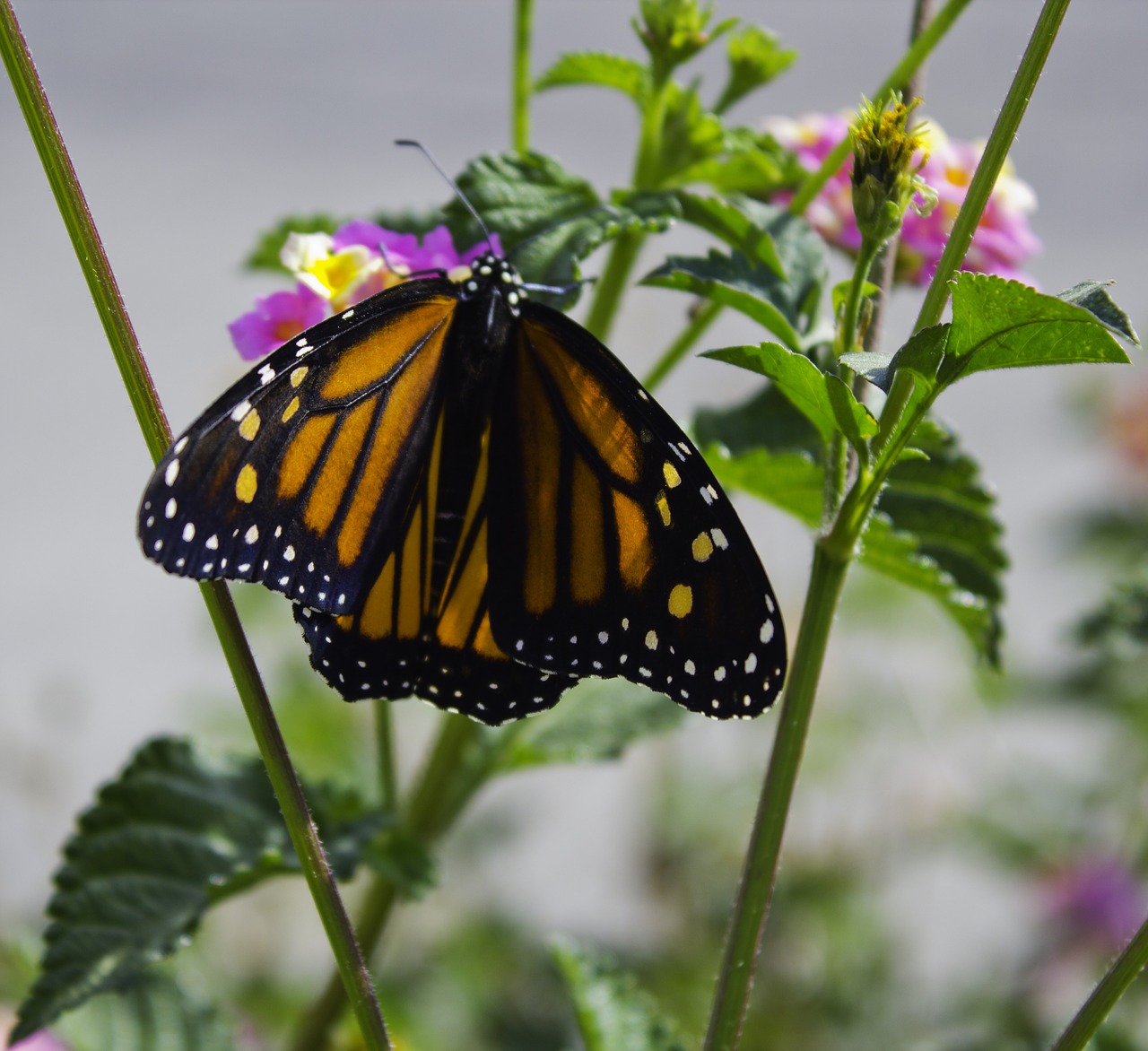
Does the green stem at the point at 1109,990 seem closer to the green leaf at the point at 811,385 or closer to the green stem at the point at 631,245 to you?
the green leaf at the point at 811,385

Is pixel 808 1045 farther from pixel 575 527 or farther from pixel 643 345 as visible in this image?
pixel 575 527

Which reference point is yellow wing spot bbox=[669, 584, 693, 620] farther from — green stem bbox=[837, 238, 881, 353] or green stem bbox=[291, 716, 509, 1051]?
green stem bbox=[291, 716, 509, 1051]

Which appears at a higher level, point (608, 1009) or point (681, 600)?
point (681, 600)

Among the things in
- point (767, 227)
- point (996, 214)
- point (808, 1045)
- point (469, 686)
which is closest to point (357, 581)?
point (469, 686)

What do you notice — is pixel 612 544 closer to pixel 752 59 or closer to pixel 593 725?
pixel 593 725

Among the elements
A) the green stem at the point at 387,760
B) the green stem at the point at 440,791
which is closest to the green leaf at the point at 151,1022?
the green stem at the point at 440,791

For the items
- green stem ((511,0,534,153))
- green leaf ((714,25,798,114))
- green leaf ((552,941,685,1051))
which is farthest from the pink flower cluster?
green leaf ((552,941,685,1051))

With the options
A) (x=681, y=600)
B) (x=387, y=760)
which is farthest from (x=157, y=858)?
(x=681, y=600)
